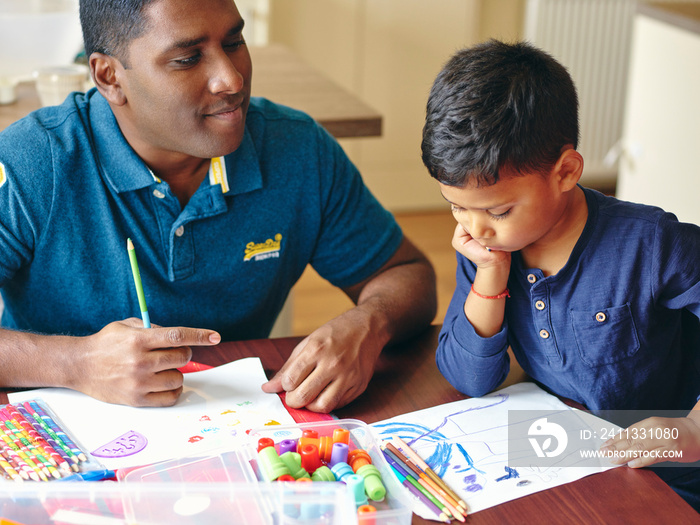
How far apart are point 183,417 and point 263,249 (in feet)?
1.30

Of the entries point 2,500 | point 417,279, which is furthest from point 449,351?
point 2,500

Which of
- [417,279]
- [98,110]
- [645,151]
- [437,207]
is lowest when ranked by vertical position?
[437,207]

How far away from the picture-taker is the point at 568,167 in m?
0.94

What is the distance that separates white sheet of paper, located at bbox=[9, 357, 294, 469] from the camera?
2.93 feet

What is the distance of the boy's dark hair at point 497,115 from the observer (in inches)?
35.1

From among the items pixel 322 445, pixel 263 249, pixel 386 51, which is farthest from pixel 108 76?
pixel 386 51

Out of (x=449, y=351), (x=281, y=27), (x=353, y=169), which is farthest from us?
(x=281, y=27)

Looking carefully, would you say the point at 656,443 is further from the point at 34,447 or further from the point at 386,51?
the point at 386,51

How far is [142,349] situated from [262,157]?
0.45 metres

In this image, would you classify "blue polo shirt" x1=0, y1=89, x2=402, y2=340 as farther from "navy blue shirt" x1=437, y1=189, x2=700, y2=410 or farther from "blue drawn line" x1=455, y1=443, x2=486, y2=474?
"blue drawn line" x1=455, y1=443, x2=486, y2=474

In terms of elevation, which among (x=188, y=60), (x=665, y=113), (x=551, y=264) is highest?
(x=188, y=60)

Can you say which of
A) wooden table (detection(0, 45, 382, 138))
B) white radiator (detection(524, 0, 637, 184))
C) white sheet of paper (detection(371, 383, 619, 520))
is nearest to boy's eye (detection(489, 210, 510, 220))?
white sheet of paper (detection(371, 383, 619, 520))

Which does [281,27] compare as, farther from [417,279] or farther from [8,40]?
[417,279]

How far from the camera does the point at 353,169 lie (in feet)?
4.47
